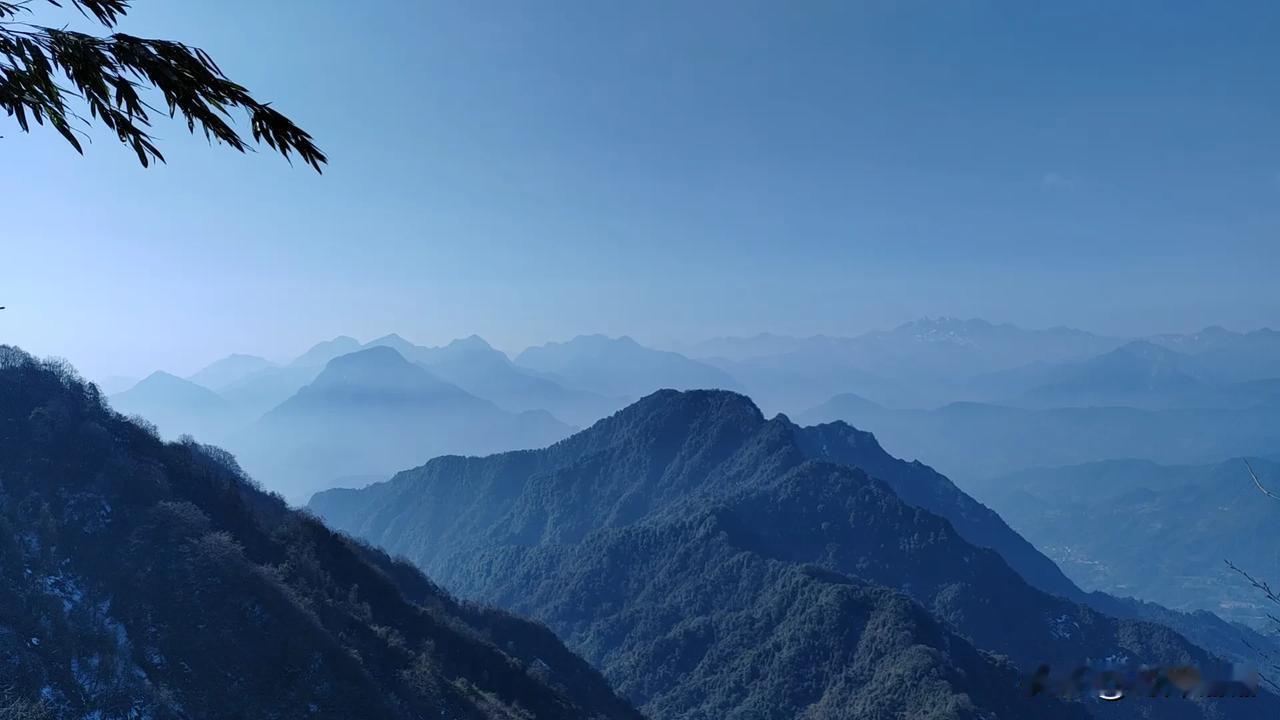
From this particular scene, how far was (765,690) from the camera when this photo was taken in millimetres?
107812

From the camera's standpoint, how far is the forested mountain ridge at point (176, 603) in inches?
1571

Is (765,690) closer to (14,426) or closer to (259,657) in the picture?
(259,657)

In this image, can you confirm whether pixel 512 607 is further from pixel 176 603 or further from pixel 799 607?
pixel 176 603

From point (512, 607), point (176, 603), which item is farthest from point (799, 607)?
point (176, 603)

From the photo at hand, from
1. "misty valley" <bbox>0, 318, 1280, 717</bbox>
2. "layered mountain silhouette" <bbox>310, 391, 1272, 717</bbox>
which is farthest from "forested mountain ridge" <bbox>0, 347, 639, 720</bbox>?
"layered mountain silhouette" <bbox>310, 391, 1272, 717</bbox>

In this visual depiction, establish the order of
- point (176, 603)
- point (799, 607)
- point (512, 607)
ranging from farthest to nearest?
point (512, 607), point (799, 607), point (176, 603)

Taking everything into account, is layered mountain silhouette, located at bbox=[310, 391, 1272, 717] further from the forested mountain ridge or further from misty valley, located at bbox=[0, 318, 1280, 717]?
the forested mountain ridge

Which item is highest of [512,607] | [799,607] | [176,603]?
[176,603]

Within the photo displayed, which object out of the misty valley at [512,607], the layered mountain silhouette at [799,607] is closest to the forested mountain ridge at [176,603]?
the misty valley at [512,607]

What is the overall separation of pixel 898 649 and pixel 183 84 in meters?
108

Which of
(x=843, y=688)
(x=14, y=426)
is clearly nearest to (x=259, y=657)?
(x=14, y=426)

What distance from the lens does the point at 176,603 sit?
46594 mm

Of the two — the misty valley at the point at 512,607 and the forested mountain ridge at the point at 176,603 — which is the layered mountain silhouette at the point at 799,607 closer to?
the misty valley at the point at 512,607

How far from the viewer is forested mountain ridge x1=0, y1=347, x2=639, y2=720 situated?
3991 centimetres
